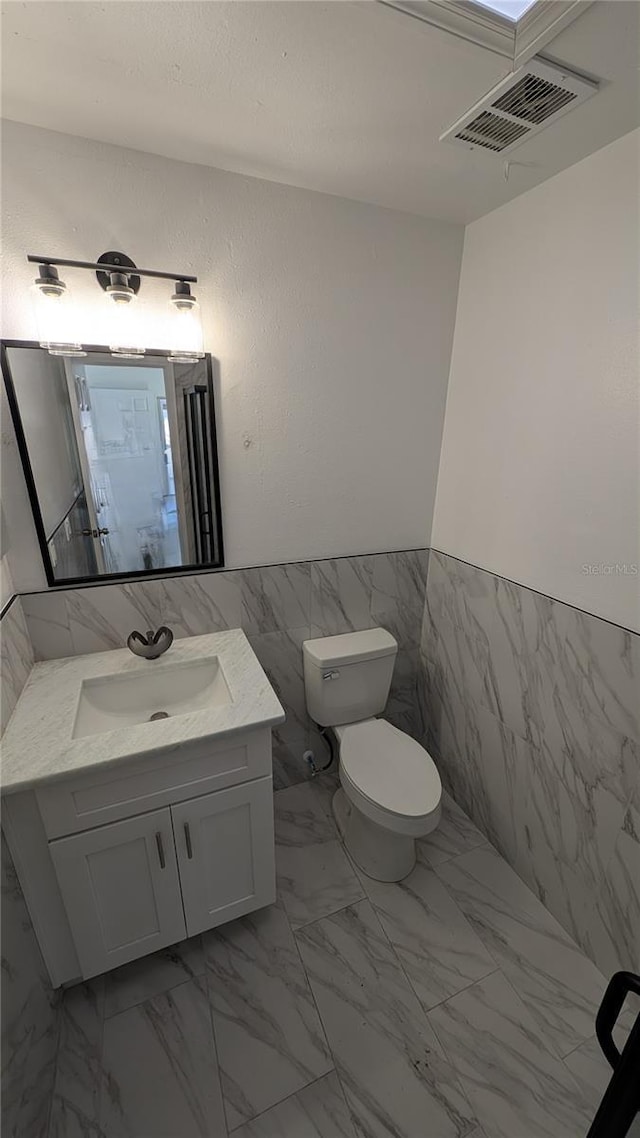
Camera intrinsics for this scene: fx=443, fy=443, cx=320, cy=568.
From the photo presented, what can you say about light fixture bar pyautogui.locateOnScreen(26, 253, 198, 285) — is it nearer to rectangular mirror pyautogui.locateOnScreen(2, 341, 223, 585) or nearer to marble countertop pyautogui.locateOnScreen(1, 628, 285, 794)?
rectangular mirror pyautogui.locateOnScreen(2, 341, 223, 585)

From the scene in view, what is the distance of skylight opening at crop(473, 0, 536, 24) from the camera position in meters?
0.80

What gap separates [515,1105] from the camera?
1.13m

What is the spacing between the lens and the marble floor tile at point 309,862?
1.59m

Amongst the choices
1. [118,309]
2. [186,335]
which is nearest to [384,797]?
[186,335]

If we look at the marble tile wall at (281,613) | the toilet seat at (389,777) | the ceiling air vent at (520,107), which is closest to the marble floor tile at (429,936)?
the toilet seat at (389,777)

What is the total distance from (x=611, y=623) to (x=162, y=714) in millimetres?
1407

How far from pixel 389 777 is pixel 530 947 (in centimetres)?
68

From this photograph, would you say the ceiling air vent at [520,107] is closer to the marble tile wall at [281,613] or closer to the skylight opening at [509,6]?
the skylight opening at [509,6]

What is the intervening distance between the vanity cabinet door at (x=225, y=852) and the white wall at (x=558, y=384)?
1.16m

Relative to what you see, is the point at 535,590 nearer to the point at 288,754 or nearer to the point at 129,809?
the point at 288,754

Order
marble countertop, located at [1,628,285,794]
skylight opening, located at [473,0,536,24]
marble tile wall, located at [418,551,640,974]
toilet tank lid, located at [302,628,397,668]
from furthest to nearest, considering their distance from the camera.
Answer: toilet tank lid, located at [302,628,397,668] < marble tile wall, located at [418,551,640,974] < marble countertop, located at [1,628,285,794] < skylight opening, located at [473,0,536,24]

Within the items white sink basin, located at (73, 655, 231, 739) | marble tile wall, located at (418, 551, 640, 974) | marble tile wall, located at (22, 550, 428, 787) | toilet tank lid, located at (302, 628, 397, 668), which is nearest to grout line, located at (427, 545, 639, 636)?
marble tile wall, located at (418, 551, 640, 974)

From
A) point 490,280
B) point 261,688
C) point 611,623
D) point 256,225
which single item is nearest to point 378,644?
point 261,688

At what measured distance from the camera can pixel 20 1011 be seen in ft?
3.33
